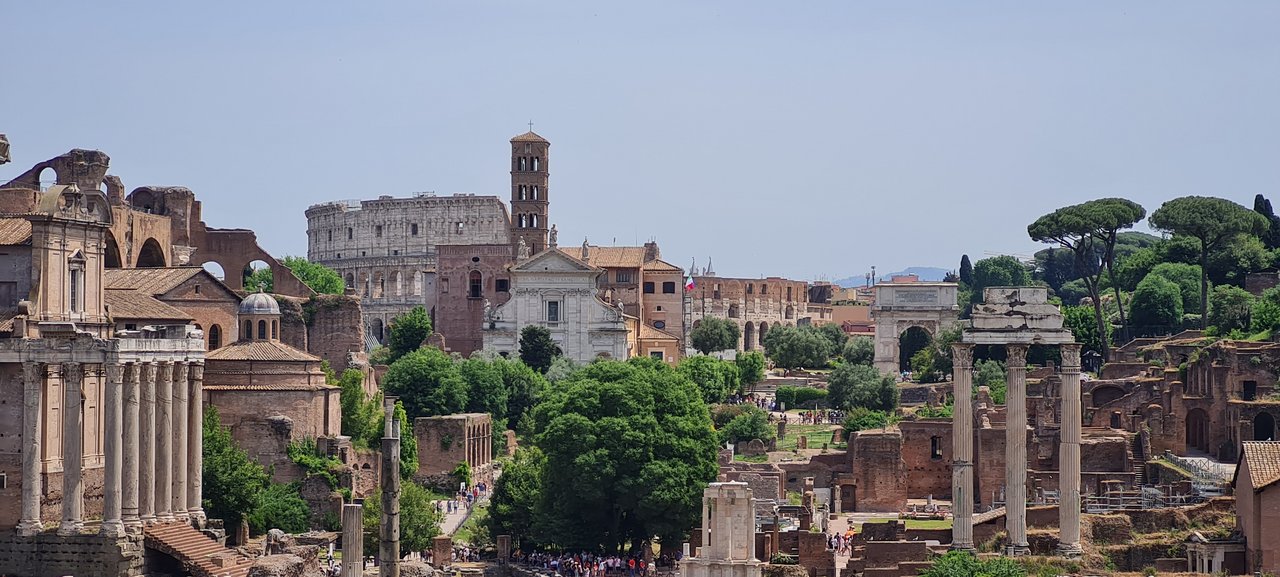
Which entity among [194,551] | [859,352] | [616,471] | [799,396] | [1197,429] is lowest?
[194,551]

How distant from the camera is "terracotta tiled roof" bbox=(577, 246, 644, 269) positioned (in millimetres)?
129775

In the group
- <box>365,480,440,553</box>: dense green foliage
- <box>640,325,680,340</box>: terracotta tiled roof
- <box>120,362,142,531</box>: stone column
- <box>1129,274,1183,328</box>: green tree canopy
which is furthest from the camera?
<box>640,325,680,340</box>: terracotta tiled roof

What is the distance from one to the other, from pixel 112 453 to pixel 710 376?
170ft

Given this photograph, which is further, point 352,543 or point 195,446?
point 195,446

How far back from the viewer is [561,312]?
117m

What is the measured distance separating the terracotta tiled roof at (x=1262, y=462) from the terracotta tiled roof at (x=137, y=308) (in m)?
29.1

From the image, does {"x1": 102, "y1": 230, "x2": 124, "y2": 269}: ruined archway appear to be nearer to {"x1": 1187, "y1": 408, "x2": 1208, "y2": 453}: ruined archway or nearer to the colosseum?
{"x1": 1187, "y1": 408, "x2": 1208, "y2": 453}: ruined archway

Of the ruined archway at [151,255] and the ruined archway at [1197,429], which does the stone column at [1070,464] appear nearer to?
the ruined archway at [1197,429]

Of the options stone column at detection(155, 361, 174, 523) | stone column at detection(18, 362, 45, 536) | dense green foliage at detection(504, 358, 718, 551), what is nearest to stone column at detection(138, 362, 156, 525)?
stone column at detection(155, 361, 174, 523)

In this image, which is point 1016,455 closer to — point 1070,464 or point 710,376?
point 1070,464

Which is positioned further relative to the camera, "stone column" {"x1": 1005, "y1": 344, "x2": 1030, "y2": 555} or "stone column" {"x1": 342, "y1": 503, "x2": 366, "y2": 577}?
"stone column" {"x1": 1005, "y1": 344, "x2": 1030, "y2": 555}

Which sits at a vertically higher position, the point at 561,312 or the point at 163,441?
the point at 561,312

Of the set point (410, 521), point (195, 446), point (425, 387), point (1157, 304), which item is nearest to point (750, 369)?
point (1157, 304)

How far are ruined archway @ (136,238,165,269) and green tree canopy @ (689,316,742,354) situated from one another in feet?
188
